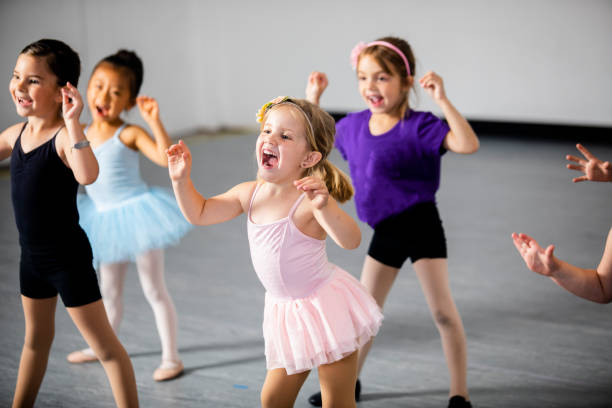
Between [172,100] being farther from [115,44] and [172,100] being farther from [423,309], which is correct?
[423,309]

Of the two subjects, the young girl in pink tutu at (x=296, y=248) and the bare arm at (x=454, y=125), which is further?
the bare arm at (x=454, y=125)

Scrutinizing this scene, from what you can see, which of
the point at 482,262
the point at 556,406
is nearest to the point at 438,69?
the point at 482,262

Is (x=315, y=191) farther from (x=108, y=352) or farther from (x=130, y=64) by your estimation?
(x=130, y=64)

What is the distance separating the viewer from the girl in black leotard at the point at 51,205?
2.07 metres

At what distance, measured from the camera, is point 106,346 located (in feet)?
7.06

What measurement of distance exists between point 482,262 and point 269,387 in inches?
101

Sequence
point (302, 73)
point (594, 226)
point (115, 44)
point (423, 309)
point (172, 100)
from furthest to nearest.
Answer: point (302, 73) → point (172, 100) → point (115, 44) → point (594, 226) → point (423, 309)

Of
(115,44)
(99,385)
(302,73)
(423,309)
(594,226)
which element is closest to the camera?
(99,385)

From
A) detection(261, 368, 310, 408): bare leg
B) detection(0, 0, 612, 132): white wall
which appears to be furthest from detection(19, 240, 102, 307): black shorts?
detection(0, 0, 612, 132): white wall

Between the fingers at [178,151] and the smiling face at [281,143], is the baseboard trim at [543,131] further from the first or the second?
Answer: the fingers at [178,151]

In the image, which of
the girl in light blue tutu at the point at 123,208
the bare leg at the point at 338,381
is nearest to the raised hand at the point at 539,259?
the bare leg at the point at 338,381

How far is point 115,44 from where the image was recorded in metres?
7.68

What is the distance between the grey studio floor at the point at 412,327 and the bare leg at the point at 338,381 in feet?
2.32

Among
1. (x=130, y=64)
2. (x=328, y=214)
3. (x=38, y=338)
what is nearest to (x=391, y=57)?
(x=328, y=214)
